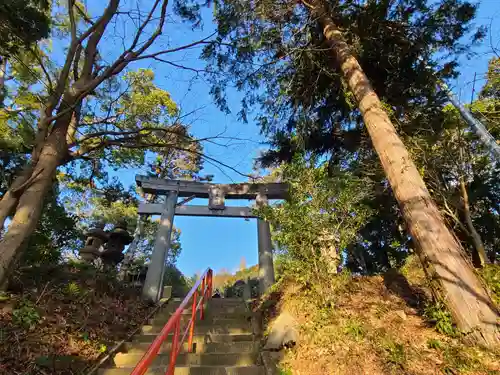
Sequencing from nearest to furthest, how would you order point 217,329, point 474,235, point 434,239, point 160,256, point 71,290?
point 434,239 → point 217,329 → point 71,290 → point 474,235 → point 160,256

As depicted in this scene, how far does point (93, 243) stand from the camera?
8969 mm

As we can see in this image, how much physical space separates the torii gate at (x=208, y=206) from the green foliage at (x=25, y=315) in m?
4.31

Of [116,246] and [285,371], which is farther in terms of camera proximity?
[116,246]

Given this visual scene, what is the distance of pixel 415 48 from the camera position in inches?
245

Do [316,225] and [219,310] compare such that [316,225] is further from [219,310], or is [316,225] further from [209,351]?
[219,310]

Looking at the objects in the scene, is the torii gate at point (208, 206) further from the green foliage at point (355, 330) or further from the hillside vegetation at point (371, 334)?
the green foliage at point (355, 330)

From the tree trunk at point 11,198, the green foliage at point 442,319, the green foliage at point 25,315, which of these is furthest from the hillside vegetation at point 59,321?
the green foliage at point 442,319

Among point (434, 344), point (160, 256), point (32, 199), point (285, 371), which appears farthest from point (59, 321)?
point (434, 344)

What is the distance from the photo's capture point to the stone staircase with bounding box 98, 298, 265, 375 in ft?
11.0

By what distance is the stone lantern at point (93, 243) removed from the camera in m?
8.61

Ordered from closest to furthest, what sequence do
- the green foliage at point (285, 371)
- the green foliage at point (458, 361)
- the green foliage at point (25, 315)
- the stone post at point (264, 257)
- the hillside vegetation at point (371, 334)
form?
the green foliage at point (458, 361) → the hillside vegetation at point (371, 334) → the green foliage at point (285, 371) → the green foliage at point (25, 315) → the stone post at point (264, 257)

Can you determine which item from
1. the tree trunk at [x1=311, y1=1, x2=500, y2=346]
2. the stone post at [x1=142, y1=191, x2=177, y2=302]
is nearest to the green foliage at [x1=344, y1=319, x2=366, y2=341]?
the tree trunk at [x1=311, y1=1, x2=500, y2=346]

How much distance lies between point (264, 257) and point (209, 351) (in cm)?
503

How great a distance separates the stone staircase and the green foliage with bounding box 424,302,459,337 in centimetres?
203
